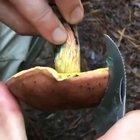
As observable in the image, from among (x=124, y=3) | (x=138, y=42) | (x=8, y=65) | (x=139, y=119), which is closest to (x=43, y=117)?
(x=8, y=65)

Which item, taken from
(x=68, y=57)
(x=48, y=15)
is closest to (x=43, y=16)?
(x=48, y=15)

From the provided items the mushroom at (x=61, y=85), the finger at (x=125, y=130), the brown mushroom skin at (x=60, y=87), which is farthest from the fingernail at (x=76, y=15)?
the finger at (x=125, y=130)

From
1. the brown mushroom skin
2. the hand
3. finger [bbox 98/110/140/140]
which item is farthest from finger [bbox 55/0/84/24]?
finger [bbox 98/110/140/140]

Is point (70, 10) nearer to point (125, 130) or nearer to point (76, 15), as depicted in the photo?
point (76, 15)

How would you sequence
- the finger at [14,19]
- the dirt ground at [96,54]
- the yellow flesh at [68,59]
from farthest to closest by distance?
the dirt ground at [96,54], the finger at [14,19], the yellow flesh at [68,59]

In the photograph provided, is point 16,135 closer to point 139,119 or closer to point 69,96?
point 69,96

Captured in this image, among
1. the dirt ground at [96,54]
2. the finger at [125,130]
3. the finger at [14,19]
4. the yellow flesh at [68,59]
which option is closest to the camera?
the finger at [125,130]

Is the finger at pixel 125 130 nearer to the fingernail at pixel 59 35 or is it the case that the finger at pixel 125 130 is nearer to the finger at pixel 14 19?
the fingernail at pixel 59 35
